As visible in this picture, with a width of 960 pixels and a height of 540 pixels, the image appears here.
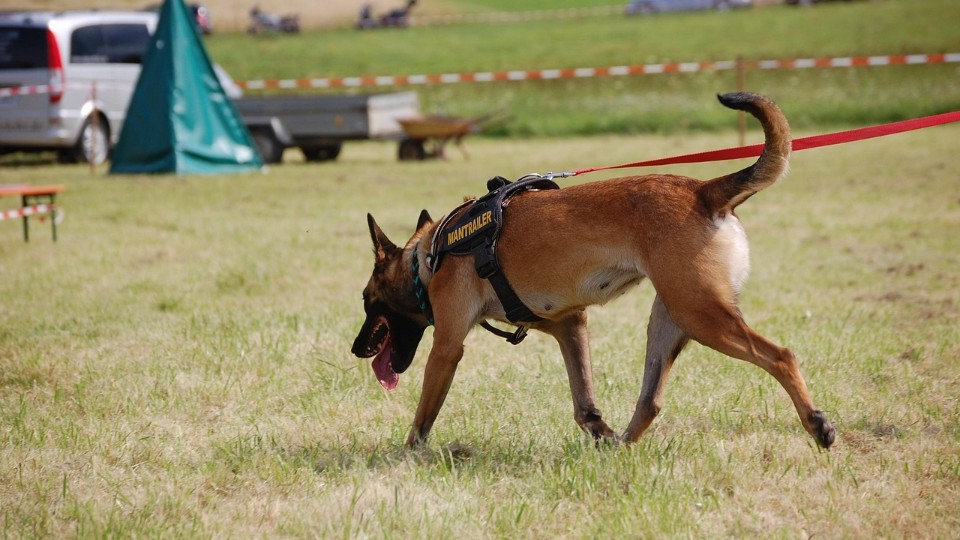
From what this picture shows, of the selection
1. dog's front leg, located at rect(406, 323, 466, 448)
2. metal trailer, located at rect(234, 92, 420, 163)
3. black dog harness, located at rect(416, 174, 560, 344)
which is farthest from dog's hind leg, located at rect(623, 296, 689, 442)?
metal trailer, located at rect(234, 92, 420, 163)

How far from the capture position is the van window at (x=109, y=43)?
1811 centimetres

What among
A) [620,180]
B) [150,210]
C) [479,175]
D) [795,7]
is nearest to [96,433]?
[620,180]

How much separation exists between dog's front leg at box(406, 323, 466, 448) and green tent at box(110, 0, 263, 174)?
12.6 meters

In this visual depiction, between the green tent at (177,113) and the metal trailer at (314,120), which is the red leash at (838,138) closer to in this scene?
the green tent at (177,113)

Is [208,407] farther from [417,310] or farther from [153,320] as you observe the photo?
[153,320]

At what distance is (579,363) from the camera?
14.1ft

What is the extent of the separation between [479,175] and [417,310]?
11.7 metres

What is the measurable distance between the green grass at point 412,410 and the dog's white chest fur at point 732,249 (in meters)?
0.69

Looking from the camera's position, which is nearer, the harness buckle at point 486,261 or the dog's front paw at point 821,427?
the dog's front paw at point 821,427

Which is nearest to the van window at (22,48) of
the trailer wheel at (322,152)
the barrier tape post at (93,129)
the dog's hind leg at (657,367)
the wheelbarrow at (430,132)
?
the barrier tape post at (93,129)

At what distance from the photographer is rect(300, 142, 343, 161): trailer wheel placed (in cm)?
1975

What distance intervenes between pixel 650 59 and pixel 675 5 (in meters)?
18.6

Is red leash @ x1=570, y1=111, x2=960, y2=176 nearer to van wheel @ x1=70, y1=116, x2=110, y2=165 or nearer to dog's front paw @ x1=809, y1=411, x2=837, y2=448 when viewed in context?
dog's front paw @ x1=809, y1=411, x2=837, y2=448

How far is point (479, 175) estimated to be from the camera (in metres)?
16.1
